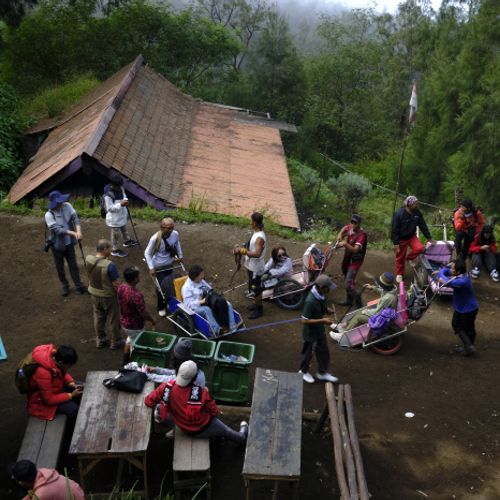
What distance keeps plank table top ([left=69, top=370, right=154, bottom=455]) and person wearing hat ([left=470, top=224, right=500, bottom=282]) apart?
7.17 meters

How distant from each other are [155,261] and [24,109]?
15.9 m

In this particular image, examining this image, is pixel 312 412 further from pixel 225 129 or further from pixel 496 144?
pixel 225 129

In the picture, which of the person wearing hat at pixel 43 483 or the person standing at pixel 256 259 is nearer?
the person wearing hat at pixel 43 483

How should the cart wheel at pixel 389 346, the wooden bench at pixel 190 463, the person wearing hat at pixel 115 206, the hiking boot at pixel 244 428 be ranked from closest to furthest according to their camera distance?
1. the wooden bench at pixel 190 463
2. the hiking boot at pixel 244 428
3. the cart wheel at pixel 389 346
4. the person wearing hat at pixel 115 206

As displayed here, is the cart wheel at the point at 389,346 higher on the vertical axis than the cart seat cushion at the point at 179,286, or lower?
lower

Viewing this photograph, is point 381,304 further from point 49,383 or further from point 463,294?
point 49,383

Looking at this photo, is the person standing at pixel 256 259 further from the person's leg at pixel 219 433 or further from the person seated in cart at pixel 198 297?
the person's leg at pixel 219 433

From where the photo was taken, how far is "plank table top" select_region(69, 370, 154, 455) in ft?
18.3

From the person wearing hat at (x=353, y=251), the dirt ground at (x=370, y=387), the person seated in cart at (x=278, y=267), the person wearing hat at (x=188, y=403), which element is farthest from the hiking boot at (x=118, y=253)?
the person wearing hat at (x=188, y=403)

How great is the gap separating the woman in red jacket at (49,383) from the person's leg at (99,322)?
1.69 m

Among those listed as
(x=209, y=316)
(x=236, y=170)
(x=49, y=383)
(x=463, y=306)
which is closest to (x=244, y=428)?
(x=209, y=316)

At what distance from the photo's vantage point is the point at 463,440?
7.01 meters

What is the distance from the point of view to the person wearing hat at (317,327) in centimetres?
719

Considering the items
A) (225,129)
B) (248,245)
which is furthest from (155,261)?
(225,129)
